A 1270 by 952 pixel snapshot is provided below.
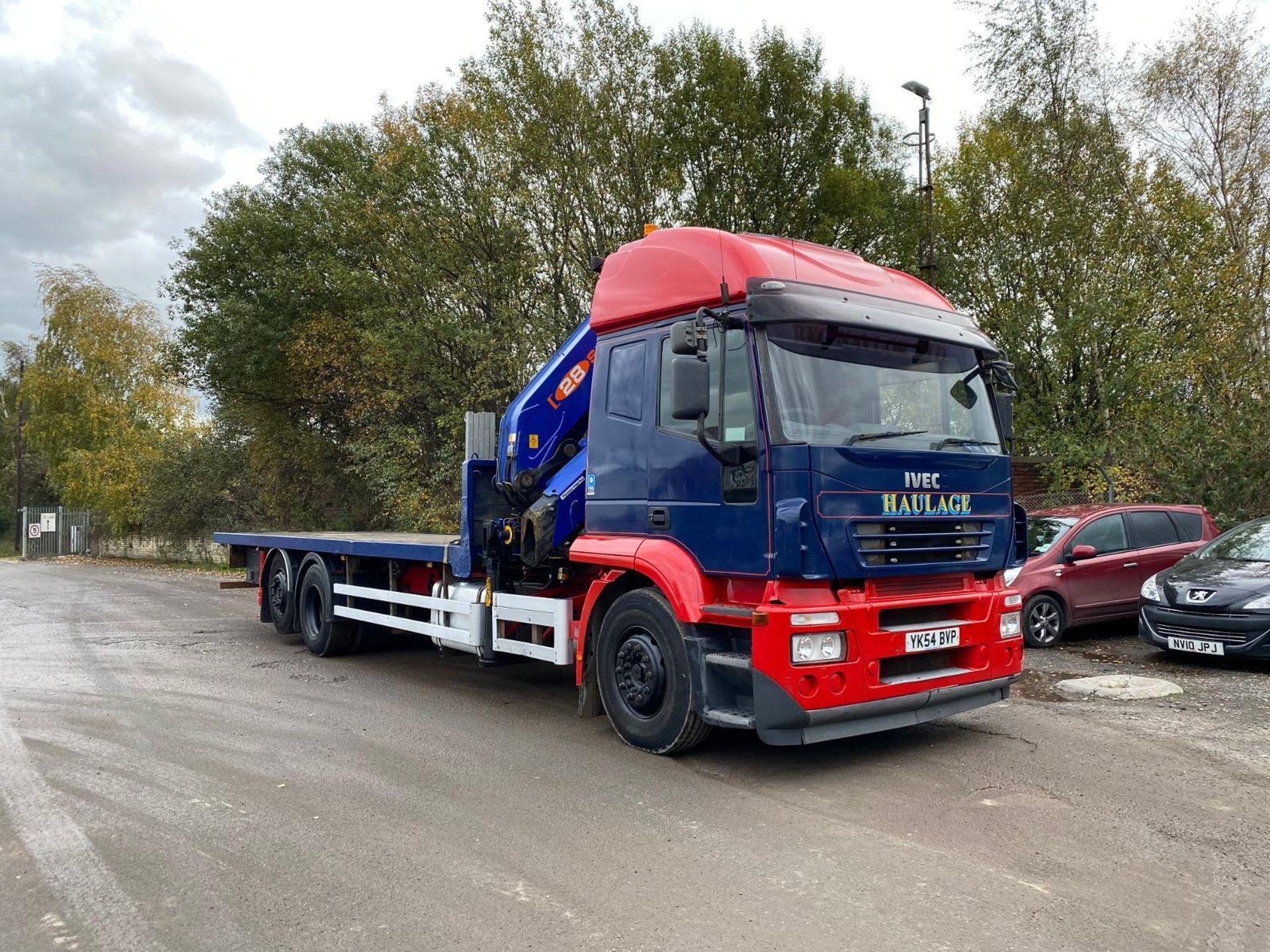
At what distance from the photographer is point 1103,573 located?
10.3 metres

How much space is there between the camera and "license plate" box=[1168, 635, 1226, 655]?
8320 mm

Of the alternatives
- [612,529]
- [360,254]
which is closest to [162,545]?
[360,254]

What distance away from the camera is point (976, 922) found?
3.40 meters

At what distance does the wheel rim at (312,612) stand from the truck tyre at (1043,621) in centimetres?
774

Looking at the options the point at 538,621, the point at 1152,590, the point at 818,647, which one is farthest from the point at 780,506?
the point at 1152,590

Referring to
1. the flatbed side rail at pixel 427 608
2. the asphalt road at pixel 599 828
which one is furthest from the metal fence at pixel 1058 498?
the flatbed side rail at pixel 427 608

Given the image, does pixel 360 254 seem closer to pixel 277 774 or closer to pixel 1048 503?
pixel 1048 503

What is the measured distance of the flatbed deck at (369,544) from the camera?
794 centimetres

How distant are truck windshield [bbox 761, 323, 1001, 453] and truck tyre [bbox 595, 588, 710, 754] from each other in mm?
1423

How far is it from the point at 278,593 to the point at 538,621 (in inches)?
216

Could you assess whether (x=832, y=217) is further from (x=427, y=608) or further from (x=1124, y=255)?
(x=427, y=608)

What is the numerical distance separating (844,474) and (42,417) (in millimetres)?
41906

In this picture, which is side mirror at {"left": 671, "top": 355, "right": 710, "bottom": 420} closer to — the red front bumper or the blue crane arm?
the red front bumper

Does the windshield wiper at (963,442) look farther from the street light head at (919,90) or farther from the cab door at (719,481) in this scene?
the street light head at (919,90)
